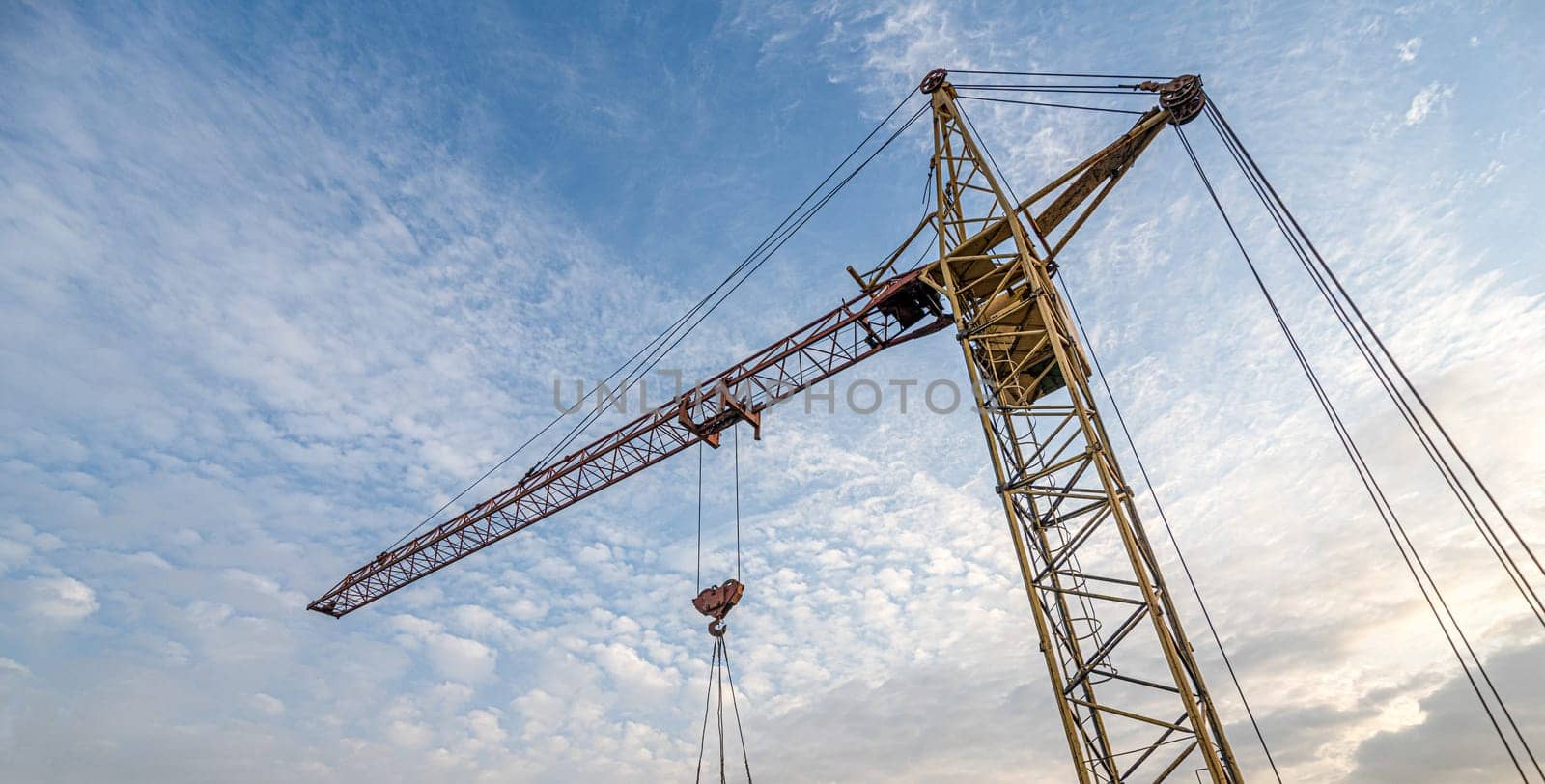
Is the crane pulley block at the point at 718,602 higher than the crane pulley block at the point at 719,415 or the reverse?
the reverse

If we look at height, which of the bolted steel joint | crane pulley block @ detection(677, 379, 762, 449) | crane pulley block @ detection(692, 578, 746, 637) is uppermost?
the bolted steel joint

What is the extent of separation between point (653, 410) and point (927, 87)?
1327 cm

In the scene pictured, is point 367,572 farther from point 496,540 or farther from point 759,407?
point 759,407

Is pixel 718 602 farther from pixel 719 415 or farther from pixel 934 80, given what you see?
pixel 934 80

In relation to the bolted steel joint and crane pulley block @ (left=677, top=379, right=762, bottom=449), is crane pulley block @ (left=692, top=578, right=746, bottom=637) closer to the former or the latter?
crane pulley block @ (left=677, top=379, right=762, bottom=449)

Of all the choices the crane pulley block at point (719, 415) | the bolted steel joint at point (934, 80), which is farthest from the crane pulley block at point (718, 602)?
the bolted steel joint at point (934, 80)

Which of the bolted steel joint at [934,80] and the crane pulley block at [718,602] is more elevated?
the bolted steel joint at [934,80]

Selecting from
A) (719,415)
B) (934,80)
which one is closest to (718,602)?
(719,415)

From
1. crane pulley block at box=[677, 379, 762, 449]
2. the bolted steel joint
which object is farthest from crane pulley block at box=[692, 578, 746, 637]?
the bolted steel joint

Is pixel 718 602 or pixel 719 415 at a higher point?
pixel 719 415

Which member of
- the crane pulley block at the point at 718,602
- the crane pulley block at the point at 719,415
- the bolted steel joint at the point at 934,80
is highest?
the bolted steel joint at the point at 934,80

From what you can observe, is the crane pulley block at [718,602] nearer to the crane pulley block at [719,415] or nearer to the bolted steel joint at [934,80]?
the crane pulley block at [719,415]

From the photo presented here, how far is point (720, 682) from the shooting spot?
19.9m

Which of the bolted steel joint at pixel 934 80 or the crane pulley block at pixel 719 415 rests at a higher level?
the bolted steel joint at pixel 934 80
